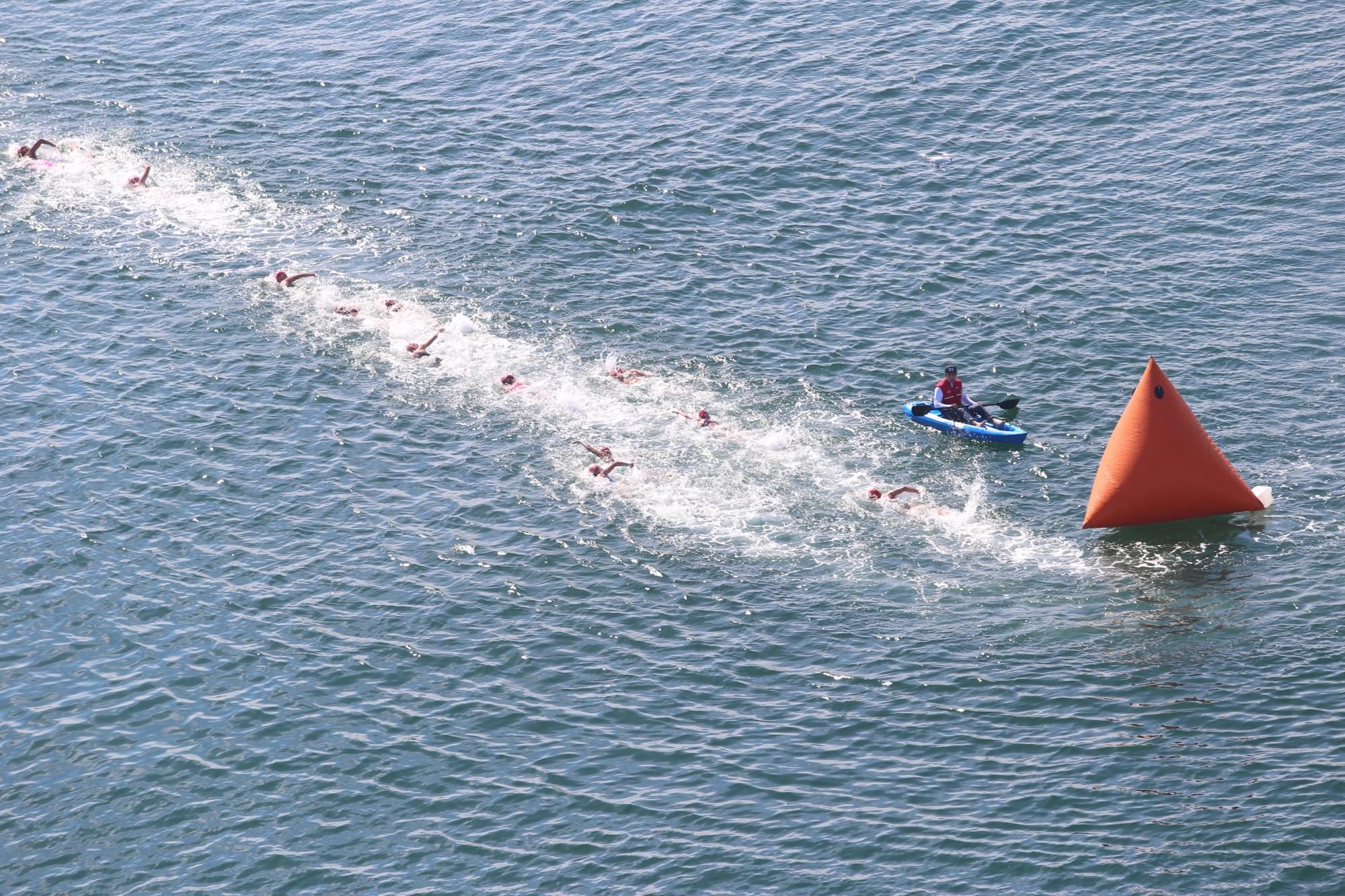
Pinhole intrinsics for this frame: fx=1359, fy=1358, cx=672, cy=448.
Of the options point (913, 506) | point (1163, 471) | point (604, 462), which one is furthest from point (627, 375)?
point (1163, 471)

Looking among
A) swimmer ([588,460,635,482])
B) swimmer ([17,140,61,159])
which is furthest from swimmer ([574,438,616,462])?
swimmer ([17,140,61,159])

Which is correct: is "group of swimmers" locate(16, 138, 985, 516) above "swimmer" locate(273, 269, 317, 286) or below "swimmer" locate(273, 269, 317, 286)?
below

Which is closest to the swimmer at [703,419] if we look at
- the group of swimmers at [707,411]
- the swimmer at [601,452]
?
the group of swimmers at [707,411]

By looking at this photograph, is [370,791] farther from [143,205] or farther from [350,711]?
[143,205]

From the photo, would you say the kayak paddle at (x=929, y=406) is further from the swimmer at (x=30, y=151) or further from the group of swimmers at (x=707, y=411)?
the swimmer at (x=30, y=151)

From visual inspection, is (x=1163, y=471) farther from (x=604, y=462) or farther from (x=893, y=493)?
(x=604, y=462)

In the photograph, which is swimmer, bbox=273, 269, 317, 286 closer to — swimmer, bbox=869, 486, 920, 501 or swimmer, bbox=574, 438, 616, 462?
swimmer, bbox=574, 438, 616, 462

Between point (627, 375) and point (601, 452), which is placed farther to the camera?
point (627, 375)
